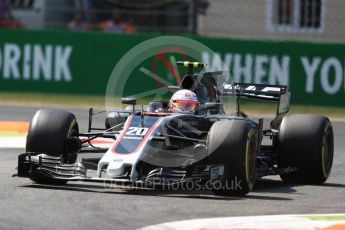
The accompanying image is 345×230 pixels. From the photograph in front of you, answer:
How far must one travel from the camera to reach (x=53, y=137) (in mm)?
→ 10492

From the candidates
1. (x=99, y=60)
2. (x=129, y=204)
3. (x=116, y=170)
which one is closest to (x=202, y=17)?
(x=99, y=60)

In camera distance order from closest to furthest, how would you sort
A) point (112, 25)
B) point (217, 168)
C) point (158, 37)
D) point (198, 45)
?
1. point (217, 168)
2. point (198, 45)
3. point (158, 37)
4. point (112, 25)

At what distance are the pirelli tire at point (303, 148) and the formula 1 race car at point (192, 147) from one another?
0.01m

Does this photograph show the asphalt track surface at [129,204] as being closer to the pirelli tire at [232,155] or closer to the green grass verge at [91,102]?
the pirelli tire at [232,155]

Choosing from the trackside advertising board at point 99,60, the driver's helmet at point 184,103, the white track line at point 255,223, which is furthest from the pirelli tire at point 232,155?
the trackside advertising board at point 99,60

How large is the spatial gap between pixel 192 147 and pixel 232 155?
0.79 m

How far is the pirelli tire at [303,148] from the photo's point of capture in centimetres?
1101

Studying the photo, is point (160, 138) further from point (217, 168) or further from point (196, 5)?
point (196, 5)

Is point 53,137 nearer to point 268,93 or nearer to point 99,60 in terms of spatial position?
point 268,93

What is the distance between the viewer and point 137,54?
21812 millimetres

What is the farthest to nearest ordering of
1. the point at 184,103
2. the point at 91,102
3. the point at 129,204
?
1. the point at 91,102
2. the point at 184,103
3. the point at 129,204

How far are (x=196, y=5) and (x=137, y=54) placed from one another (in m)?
1.67

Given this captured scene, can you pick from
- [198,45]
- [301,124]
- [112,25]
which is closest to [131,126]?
[301,124]

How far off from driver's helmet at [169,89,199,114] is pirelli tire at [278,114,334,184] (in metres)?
1.03
